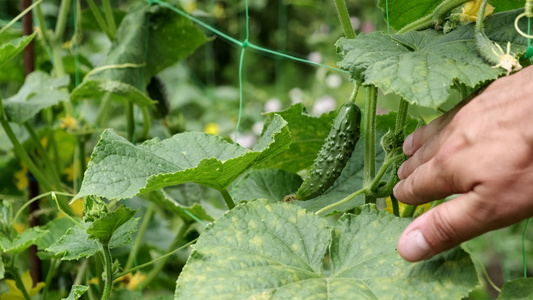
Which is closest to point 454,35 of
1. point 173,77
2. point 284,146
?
point 284,146

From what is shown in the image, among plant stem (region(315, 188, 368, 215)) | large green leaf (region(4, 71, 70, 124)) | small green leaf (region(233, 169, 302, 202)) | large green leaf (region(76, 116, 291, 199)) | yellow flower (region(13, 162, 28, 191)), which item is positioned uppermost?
large green leaf (region(4, 71, 70, 124))

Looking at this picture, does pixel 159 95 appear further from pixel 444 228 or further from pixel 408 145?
pixel 444 228

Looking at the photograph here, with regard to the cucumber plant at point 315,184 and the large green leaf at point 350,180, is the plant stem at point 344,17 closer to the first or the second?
the cucumber plant at point 315,184

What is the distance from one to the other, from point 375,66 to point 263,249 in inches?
13.2

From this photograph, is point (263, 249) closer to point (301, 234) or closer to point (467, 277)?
point (301, 234)

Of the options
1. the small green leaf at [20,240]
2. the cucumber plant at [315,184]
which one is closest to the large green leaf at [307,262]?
the cucumber plant at [315,184]

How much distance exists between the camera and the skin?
663mm

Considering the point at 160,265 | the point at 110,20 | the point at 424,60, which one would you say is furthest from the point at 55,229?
the point at 424,60

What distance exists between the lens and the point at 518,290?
37.9 inches

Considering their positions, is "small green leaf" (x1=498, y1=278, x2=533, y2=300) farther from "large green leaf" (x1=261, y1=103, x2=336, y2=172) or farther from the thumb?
"large green leaf" (x1=261, y1=103, x2=336, y2=172)

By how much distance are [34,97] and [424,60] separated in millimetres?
1106

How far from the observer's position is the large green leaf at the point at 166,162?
911mm

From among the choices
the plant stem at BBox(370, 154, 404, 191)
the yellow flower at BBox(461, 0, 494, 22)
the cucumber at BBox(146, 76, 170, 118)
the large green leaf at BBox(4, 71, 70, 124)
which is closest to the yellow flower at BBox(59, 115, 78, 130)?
the large green leaf at BBox(4, 71, 70, 124)

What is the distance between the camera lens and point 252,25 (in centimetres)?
561
